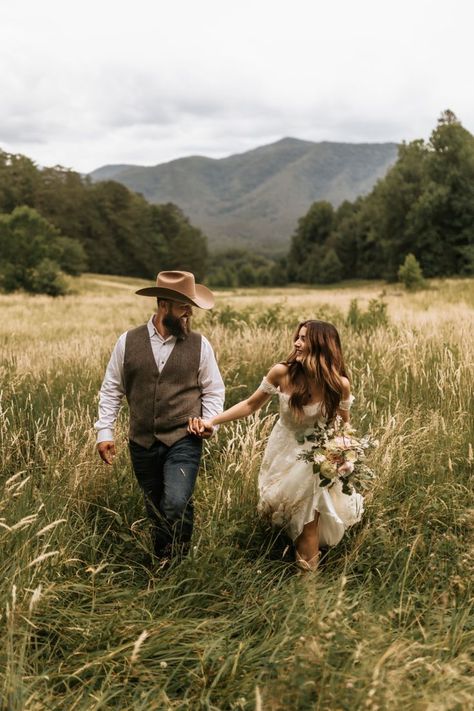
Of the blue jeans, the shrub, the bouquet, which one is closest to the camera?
the bouquet

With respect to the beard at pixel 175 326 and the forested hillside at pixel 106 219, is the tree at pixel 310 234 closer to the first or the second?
the forested hillside at pixel 106 219

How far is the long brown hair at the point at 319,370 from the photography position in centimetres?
345

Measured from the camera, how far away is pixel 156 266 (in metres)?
80.3

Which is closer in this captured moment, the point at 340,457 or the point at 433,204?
the point at 340,457

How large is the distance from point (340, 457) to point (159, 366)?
1.20 metres

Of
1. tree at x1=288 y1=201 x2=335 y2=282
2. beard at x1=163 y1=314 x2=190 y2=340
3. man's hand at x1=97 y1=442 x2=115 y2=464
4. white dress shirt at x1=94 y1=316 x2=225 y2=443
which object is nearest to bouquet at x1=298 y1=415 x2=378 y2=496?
white dress shirt at x1=94 y1=316 x2=225 y2=443

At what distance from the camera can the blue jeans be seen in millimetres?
3379

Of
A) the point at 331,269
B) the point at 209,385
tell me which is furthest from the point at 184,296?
the point at 331,269

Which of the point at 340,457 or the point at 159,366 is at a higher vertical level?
the point at 159,366

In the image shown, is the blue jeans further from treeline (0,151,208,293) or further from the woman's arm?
treeline (0,151,208,293)

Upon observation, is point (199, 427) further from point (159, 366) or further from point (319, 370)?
point (319, 370)

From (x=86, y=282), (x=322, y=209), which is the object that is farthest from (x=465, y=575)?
(x=322, y=209)

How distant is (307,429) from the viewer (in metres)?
3.56

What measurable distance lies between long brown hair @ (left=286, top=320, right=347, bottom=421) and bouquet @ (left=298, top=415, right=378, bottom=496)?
25 cm
